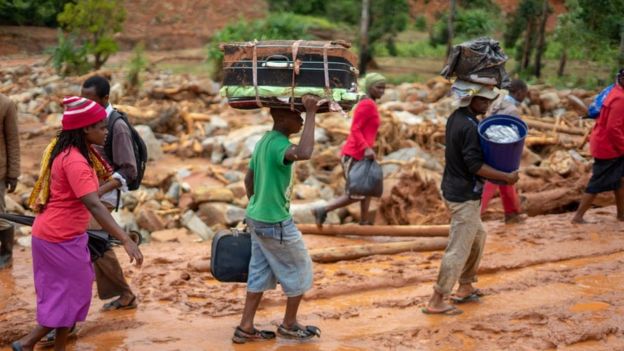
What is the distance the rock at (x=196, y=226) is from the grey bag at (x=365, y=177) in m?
2.76

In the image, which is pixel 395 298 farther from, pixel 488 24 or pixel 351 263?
pixel 488 24

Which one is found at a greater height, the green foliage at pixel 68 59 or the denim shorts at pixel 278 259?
the denim shorts at pixel 278 259

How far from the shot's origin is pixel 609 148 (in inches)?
333

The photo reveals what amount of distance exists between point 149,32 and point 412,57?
45.5ft

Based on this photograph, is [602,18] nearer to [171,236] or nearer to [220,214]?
[220,214]

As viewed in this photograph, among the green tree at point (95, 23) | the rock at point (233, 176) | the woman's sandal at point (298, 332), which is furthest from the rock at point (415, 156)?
the green tree at point (95, 23)

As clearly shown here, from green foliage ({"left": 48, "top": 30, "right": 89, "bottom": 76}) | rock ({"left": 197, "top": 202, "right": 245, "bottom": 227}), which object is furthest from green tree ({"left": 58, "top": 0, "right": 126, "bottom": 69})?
rock ({"left": 197, "top": 202, "right": 245, "bottom": 227})

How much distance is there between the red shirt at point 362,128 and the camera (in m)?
8.27

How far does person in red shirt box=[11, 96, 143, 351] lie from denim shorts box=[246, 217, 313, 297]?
31.8 inches

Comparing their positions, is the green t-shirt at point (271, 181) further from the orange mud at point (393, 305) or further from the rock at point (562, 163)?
the rock at point (562, 163)

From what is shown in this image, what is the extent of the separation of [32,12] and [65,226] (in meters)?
31.0

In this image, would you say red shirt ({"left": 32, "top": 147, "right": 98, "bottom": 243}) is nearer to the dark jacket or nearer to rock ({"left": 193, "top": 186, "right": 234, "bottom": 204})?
the dark jacket

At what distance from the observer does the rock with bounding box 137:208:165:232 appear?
36.0 feet

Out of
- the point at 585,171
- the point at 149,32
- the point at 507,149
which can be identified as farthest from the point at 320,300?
the point at 149,32
